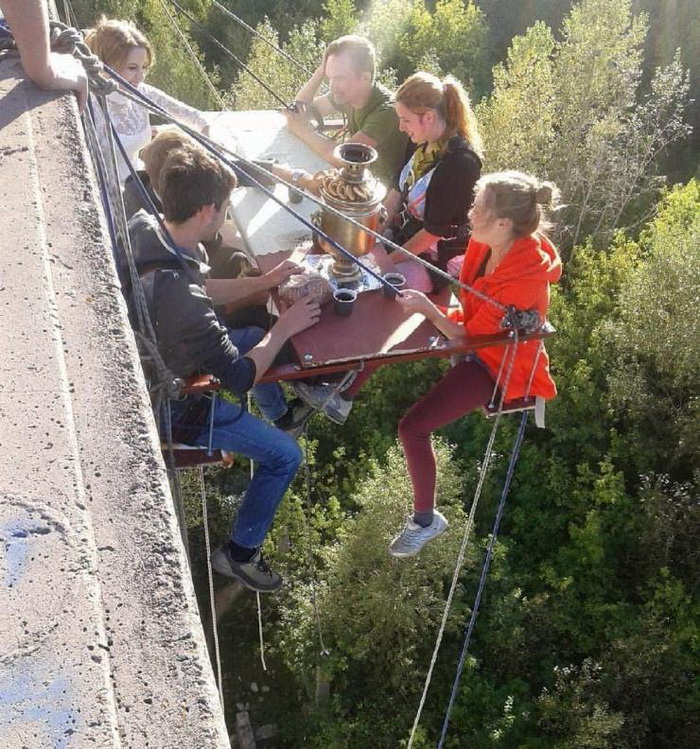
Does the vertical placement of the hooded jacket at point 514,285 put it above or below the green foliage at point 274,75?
above

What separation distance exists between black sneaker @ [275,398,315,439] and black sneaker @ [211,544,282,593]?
84 centimetres

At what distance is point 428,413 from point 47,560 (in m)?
3.06

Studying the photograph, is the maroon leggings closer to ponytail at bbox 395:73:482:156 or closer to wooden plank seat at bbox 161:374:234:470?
wooden plank seat at bbox 161:374:234:470

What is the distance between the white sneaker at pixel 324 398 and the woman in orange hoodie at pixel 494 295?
409mm

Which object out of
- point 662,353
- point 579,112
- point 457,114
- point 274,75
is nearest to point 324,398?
point 457,114

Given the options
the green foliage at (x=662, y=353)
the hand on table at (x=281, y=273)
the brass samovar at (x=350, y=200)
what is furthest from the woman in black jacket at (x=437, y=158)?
the green foliage at (x=662, y=353)

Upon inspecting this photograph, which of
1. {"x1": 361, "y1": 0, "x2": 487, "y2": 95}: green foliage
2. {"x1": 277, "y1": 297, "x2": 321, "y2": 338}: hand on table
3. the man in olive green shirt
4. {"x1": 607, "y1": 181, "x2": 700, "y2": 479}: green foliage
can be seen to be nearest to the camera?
{"x1": 277, "y1": 297, "x2": 321, "y2": 338}: hand on table

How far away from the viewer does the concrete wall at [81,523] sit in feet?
6.17

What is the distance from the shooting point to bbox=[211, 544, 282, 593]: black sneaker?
15.8 ft

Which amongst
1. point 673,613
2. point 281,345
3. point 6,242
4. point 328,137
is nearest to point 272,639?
point 673,613

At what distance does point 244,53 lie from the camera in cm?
2234

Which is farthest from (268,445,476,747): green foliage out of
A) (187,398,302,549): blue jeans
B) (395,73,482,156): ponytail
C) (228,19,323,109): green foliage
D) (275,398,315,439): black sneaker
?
(228,19,323,109): green foliage

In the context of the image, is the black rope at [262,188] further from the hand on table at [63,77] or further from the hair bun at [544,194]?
the hair bun at [544,194]

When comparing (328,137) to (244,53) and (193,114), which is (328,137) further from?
(244,53)
